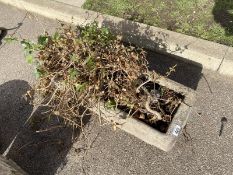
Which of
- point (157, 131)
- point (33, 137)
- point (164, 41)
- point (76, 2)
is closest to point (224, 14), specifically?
point (164, 41)

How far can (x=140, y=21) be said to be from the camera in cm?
480

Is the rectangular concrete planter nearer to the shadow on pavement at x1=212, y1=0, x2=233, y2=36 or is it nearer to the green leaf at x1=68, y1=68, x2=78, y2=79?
the green leaf at x1=68, y1=68, x2=78, y2=79

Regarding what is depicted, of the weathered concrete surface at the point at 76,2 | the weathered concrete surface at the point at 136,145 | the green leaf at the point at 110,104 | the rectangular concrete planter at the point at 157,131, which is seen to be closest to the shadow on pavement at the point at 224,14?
the weathered concrete surface at the point at 136,145

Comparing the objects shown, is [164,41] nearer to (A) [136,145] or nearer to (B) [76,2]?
(A) [136,145]

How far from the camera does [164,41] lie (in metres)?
4.45

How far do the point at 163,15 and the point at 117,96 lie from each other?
1758mm

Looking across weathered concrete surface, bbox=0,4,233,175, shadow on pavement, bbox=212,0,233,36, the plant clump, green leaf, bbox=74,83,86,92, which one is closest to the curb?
weathered concrete surface, bbox=0,4,233,175

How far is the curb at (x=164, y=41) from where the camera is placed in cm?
420

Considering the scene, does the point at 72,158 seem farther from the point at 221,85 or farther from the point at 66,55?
the point at 221,85

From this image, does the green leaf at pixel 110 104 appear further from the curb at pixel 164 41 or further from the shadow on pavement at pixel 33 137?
the curb at pixel 164 41

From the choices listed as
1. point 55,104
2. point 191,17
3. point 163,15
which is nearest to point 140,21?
point 163,15

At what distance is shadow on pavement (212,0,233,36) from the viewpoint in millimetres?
4486

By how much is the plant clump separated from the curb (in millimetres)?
758

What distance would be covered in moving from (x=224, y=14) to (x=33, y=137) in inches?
115
